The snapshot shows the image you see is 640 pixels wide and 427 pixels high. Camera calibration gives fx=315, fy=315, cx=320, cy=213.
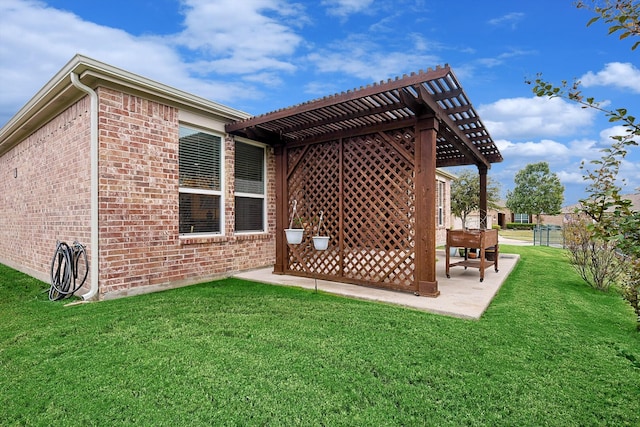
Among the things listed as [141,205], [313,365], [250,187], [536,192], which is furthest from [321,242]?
[536,192]

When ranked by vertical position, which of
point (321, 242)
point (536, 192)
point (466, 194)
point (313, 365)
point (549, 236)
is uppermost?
point (536, 192)

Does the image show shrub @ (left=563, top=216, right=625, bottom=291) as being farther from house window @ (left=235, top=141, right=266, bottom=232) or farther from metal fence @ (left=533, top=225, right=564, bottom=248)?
metal fence @ (left=533, top=225, right=564, bottom=248)

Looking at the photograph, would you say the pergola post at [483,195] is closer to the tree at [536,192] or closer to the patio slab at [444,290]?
the patio slab at [444,290]

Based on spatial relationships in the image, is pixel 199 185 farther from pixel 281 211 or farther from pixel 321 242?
pixel 321 242

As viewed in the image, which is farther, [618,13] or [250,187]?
[250,187]

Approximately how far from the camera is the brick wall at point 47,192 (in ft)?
16.0

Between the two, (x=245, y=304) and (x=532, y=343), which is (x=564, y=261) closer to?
(x=532, y=343)

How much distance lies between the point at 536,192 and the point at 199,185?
35.2 meters

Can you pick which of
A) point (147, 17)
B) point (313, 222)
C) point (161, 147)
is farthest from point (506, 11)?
point (147, 17)

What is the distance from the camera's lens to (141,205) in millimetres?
4949

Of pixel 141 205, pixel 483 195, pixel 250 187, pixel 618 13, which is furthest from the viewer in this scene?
pixel 483 195

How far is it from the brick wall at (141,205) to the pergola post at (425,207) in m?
3.73

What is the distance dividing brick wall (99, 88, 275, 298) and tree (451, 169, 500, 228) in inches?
471

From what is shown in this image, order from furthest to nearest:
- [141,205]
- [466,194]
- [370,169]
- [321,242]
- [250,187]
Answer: [466,194], [250,187], [370,169], [321,242], [141,205]
